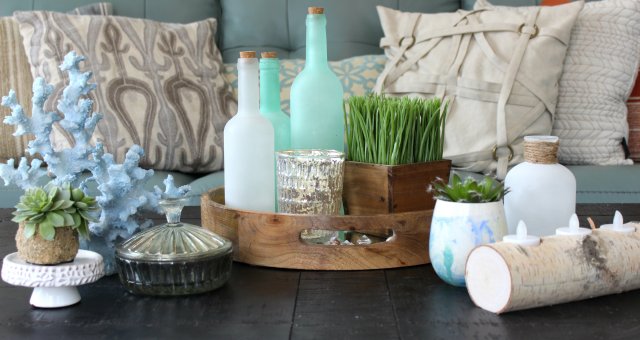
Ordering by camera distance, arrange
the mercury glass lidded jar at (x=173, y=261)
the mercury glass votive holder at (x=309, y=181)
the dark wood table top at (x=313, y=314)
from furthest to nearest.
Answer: the mercury glass votive holder at (x=309, y=181), the mercury glass lidded jar at (x=173, y=261), the dark wood table top at (x=313, y=314)

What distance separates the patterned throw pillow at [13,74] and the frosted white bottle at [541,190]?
1471mm

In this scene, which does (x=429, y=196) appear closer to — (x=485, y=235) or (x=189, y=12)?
(x=485, y=235)

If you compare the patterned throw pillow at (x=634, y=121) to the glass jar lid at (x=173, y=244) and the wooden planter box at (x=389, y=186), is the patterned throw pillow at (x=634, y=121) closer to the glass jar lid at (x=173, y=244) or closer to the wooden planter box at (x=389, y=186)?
the wooden planter box at (x=389, y=186)

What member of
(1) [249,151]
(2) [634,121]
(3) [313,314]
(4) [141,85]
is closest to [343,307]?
(3) [313,314]

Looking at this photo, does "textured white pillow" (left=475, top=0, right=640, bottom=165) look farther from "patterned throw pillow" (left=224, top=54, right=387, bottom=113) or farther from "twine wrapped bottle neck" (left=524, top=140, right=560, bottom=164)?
"twine wrapped bottle neck" (left=524, top=140, right=560, bottom=164)

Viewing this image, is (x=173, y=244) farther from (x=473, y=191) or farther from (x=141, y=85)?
(x=141, y=85)

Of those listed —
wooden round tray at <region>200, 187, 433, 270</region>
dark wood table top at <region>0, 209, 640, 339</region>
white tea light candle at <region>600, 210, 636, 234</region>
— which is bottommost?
dark wood table top at <region>0, 209, 640, 339</region>

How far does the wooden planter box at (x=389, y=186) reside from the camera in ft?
3.33

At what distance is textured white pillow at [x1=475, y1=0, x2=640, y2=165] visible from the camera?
2.06 meters

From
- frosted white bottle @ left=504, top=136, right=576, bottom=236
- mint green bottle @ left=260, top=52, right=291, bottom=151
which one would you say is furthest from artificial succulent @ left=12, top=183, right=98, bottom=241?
frosted white bottle @ left=504, top=136, right=576, bottom=236

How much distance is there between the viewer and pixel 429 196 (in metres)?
1.05

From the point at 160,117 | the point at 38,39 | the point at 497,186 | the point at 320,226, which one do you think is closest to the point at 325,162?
the point at 320,226

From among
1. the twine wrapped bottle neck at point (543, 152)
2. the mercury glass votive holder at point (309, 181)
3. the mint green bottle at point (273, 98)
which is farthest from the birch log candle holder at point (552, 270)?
the mint green bottle at point (273, 98)

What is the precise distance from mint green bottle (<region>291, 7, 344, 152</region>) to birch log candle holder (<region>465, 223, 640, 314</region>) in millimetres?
327
